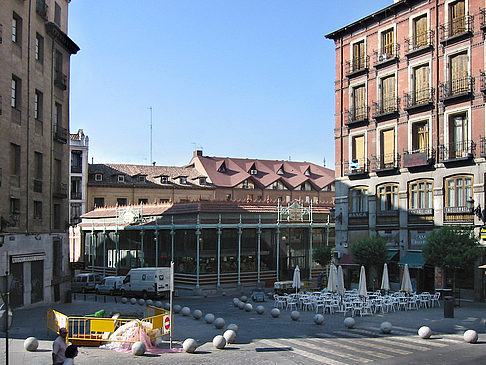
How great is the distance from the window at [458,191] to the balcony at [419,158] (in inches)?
76.9

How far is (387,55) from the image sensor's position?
140 feet

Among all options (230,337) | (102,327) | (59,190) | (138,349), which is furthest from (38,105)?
(230,337)

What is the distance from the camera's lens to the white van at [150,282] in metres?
44.5

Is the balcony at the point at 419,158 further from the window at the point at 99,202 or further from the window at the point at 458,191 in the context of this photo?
the window at the point at 99,202

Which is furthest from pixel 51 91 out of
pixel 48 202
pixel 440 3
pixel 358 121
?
pixel 440 3

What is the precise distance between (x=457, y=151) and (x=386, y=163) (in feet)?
20.5

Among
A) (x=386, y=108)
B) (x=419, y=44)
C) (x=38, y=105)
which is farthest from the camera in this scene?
(x=386, y=108)

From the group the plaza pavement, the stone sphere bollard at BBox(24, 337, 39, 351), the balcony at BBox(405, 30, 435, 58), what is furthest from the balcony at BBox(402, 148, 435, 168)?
the stone sphere bollard at BBox(24, 337, 39, 351)

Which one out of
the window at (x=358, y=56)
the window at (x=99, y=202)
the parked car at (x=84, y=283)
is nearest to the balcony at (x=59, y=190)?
the parked car at (x=84, y=283)

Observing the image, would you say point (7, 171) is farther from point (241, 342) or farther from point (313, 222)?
point (313, 222)

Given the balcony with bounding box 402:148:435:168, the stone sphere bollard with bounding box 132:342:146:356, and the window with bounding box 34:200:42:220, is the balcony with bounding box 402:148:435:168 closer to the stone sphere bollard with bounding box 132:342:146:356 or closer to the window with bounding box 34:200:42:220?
the stone sphere bollard with bounding box 132:342:146:356

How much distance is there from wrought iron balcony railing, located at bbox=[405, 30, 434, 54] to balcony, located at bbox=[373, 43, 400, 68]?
34.7 inches

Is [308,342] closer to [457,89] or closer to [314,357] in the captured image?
[314,357]

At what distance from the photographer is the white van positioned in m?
44.5
